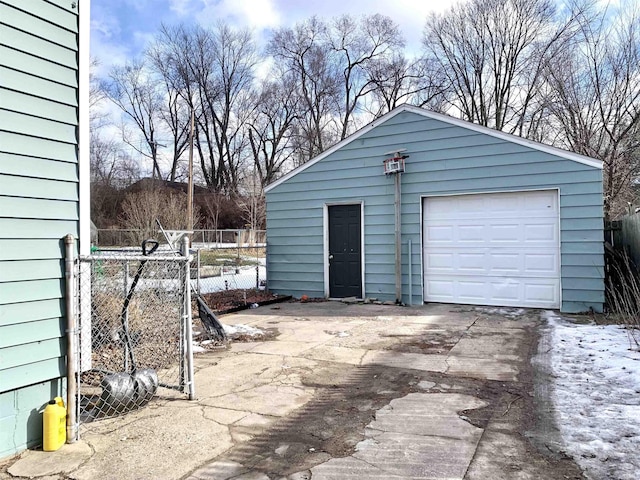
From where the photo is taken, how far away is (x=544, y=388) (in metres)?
3.83

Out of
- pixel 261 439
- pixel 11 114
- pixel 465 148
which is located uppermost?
pixel 465 148

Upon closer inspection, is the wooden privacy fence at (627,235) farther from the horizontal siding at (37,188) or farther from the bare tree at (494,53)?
the bare tree at (494,53)

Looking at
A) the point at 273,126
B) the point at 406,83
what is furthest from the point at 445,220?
the point at 273,126

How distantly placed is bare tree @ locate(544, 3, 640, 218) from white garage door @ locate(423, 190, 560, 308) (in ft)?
24.5

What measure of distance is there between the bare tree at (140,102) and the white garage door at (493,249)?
100.0 feet

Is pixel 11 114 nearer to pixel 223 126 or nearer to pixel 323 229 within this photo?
pixel 323 229

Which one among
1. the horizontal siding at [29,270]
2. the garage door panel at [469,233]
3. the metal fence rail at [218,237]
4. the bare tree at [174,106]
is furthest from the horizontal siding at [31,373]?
the bare tree at [174,106]

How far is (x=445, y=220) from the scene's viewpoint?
8.42 metres

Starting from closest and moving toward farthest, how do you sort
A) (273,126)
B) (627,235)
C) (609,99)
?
(627,235), (609,99), (273,126)

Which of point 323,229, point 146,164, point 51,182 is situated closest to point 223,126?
point 146,164

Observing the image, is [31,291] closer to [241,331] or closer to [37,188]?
[37,188]

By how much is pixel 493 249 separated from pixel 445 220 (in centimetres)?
100

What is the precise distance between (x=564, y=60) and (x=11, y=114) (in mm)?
16885

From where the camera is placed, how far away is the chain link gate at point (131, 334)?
129 inches
